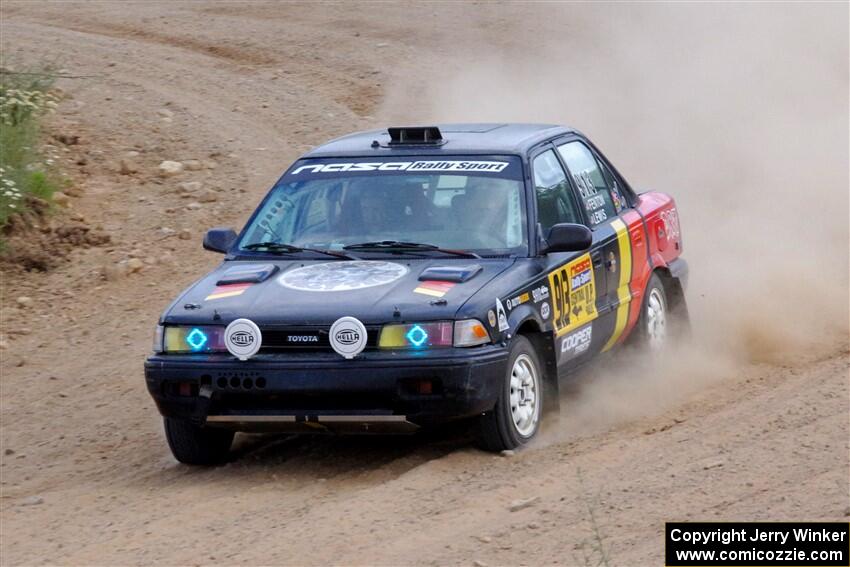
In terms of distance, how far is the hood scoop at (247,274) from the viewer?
25.2 feet

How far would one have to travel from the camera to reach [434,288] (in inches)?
288

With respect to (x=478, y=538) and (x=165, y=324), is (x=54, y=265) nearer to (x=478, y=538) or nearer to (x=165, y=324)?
(x=165, y=324)

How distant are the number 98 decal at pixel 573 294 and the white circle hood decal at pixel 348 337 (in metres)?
1.30

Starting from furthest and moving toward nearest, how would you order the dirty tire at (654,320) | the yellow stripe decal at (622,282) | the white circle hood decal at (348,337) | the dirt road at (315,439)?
the dirty tire at (654,320) < the yellow stripe decal at (622,282) < the white circle hood decal at (348,337) < the dirt road at (315,439)

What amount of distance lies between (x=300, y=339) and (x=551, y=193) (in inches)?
78.3

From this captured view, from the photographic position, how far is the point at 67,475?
8133 millimetres

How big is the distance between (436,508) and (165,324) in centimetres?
174

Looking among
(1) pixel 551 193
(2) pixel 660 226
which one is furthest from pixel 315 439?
(2) pixel 660 226

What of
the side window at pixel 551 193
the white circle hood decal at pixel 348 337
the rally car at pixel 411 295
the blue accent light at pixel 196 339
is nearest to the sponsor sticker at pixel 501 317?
the rally car at pixel 411 295

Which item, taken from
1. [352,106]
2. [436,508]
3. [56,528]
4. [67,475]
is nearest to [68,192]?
[352,106]

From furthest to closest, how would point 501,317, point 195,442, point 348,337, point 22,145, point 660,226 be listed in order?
point 22,145, point 660,226, point 195,442, point 501,317, point 348,337

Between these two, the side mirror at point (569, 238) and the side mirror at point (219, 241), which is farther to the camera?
the side mirror at point (219, 241)

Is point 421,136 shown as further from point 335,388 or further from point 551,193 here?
point 335,388

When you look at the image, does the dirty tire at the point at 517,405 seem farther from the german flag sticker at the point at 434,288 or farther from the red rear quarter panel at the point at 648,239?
the red rear quarter panel at the point at 648,239
